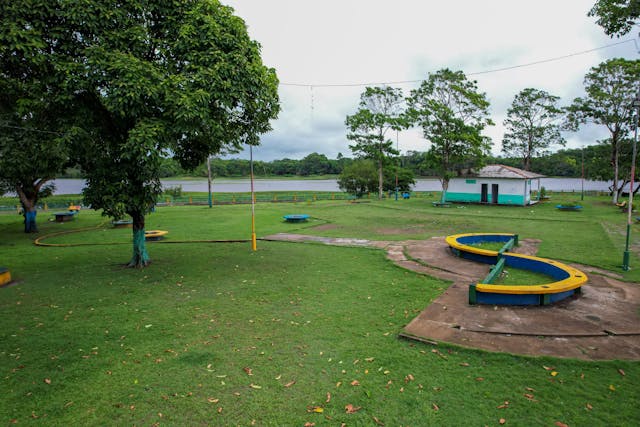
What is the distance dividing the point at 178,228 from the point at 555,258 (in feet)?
55.7

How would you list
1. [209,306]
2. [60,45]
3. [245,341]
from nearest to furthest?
Result: [245,341] → [209,306] → [60,45]

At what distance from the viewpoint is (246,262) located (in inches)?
464

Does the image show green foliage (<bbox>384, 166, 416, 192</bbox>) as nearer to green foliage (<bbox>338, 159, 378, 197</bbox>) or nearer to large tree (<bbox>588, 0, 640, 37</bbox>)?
green foliage (<bbox>338, 159, 378, 197</bbox>)

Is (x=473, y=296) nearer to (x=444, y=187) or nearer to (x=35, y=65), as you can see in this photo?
(x=35, y=65)

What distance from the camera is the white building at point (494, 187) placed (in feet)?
103

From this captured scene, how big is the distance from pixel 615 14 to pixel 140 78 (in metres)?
10.1

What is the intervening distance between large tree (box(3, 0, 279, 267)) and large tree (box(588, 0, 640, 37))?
7831 mm

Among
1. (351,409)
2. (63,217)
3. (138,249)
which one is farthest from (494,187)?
(63,217)

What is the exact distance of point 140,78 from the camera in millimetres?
8086

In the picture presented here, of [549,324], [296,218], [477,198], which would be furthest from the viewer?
[477,198]

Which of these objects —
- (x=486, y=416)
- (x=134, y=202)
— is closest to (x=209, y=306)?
(x=134, y=202)

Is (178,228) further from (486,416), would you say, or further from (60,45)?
(486,416)

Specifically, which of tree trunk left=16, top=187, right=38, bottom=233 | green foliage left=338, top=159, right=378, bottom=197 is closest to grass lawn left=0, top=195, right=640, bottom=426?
tree trunk left=16, top=187, right=38, bottom=233

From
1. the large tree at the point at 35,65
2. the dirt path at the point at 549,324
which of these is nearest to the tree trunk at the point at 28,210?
the large tree at the point at 35,65
